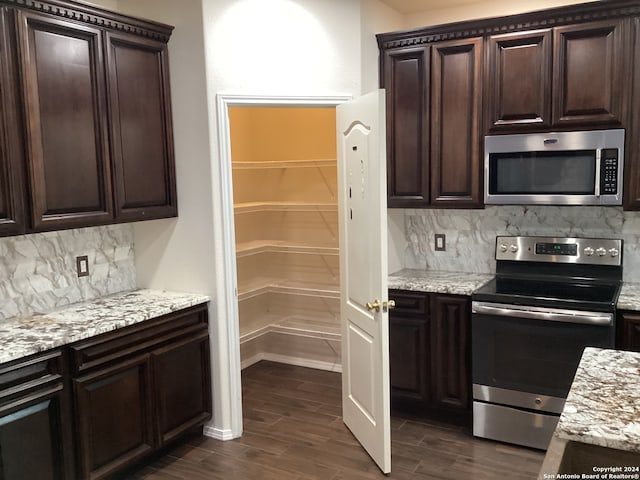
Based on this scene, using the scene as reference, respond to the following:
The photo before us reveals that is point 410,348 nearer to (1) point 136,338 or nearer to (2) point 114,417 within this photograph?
(1) point 136,338

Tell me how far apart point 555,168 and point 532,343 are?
104 cm

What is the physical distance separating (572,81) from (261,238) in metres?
2.83

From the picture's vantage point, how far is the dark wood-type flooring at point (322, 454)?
3.05 meters

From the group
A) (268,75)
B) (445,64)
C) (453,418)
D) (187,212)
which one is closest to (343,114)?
(268,75)

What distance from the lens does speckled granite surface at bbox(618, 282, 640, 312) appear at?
2965 mm

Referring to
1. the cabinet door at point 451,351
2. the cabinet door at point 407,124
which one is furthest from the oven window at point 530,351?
the cabinet door at point 407,124

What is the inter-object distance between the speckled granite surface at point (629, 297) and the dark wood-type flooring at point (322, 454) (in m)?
0.96

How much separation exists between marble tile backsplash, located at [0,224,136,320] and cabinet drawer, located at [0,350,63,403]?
1.85ft

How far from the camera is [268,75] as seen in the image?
343cm

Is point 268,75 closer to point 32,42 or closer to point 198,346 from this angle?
point 32,42

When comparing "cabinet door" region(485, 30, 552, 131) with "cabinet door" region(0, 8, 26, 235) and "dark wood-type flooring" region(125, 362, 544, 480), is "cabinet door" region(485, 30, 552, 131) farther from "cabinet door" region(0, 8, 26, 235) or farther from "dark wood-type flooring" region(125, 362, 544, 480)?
"cabinet door" region(0, 8, 26, 235)

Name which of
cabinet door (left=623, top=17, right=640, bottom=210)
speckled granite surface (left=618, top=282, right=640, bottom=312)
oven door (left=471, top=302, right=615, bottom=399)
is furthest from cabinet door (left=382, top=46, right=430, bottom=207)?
speckled granite surface (left=618, top=282, right=640, bottom=312)

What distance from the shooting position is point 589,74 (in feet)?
10.6

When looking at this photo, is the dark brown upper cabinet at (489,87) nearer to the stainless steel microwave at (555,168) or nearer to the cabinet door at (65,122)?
the stainless steel microwave at (555,168)
